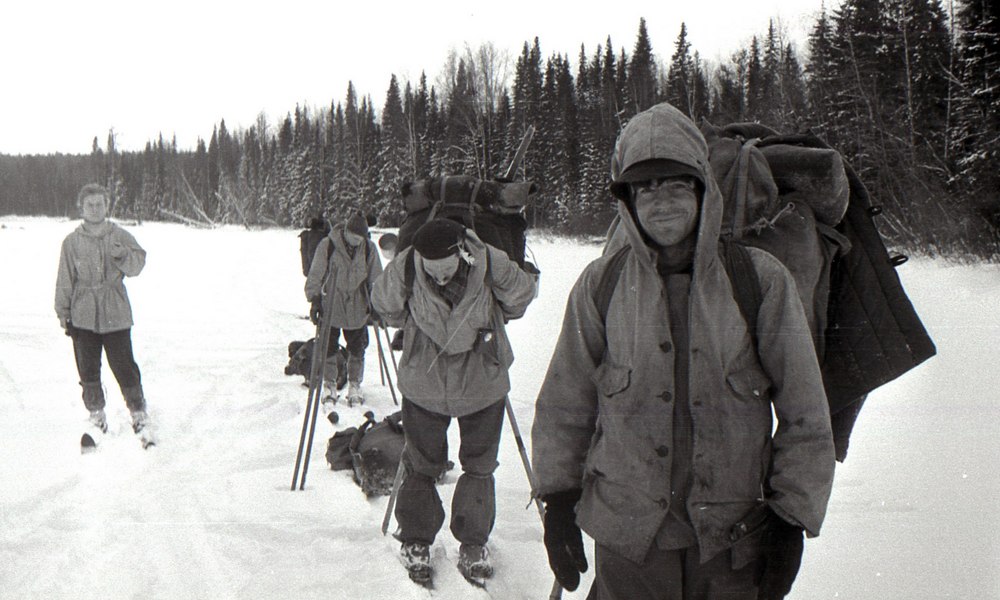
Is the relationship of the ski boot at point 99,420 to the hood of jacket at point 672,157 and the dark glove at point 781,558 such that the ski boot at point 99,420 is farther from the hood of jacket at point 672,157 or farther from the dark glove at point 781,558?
the dark glove at point 781,558

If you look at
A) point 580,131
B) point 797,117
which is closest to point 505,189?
point 797,117

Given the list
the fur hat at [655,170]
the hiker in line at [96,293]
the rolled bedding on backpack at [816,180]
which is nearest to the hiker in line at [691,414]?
the fur hat at [655,170]

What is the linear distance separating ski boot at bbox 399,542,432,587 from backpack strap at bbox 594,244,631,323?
6.79 ft

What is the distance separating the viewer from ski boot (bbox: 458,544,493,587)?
10.7 feet

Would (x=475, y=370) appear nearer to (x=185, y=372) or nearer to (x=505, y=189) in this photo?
(x=505, y=189)

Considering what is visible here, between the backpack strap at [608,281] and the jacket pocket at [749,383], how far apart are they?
0.40m

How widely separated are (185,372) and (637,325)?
788 centimetres

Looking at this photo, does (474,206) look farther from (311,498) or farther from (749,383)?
(311,498)

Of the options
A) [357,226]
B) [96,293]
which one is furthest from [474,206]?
[96,293]

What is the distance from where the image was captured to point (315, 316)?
21.4ft

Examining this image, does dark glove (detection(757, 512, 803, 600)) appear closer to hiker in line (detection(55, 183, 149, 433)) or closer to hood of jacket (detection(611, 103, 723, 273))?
hood of jacket (detection(611, 103, 723, 273))

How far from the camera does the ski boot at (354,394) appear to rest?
6793mm

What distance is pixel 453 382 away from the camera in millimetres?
3246

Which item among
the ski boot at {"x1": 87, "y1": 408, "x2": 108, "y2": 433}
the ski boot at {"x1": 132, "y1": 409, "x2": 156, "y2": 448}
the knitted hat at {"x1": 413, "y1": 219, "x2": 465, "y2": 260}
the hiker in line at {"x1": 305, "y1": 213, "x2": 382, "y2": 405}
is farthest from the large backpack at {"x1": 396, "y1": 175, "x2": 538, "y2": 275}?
the ski boot at {"x1": 87, "y1": 408, "x2": 108, "y2": 433}
